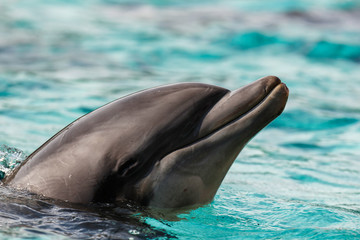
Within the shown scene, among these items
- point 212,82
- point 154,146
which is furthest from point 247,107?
point 212,82

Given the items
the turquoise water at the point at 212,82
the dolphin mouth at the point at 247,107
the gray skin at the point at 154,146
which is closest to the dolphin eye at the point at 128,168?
the gray skin at the point at 154,146

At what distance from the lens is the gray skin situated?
435 centimetres

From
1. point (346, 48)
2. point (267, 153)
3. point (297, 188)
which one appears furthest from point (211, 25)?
point (297, 188)

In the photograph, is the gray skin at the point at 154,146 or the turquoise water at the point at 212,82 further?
the turquoise water at the point at 212,82

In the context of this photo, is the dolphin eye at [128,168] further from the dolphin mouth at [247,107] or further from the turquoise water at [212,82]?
the dolphin mouth at [247,107]

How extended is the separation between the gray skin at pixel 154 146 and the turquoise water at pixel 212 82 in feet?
0.52

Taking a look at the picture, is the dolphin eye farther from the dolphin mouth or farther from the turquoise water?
the dolphin mouth

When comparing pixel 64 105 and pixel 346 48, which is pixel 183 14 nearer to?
pixel 346 48

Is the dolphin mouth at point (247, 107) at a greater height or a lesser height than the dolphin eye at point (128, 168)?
greater

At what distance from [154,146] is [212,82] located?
26.3 feet

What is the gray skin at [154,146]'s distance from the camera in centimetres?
435

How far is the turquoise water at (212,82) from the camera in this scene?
4750 millimetres

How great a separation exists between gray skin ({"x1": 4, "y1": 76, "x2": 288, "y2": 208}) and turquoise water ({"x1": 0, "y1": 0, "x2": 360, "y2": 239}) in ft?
0.52

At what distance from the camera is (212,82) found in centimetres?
1232
